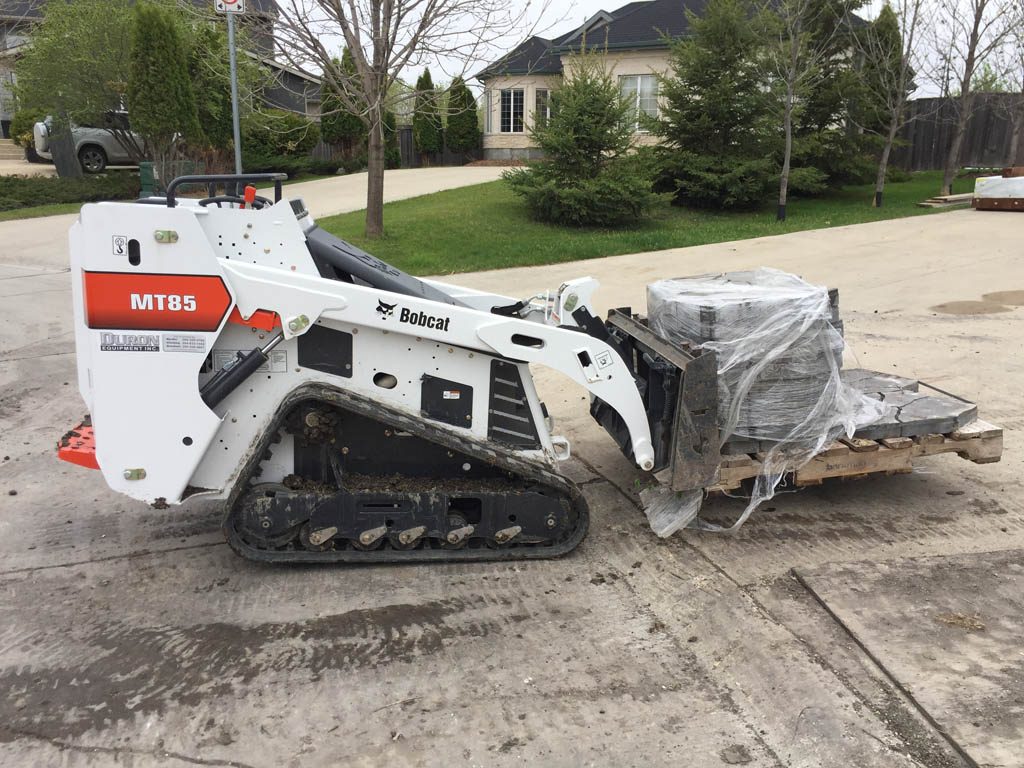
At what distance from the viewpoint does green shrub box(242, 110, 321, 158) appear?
2494 cm

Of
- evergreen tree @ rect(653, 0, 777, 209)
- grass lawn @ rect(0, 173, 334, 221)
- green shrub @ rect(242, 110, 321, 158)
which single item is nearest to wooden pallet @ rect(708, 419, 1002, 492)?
evergreen tree @ rect(653, 0, 777, 209)

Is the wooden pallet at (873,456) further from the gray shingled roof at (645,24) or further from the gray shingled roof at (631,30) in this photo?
the gray shingled roof at (645,24)

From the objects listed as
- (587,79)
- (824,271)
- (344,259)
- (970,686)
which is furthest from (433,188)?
(970,686)

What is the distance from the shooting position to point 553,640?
3504 millimetres

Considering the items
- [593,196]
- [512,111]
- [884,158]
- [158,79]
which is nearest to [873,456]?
[593,196]

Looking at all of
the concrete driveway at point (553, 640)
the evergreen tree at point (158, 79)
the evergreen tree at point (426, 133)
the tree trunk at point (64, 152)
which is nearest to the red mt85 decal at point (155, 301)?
the concrete driveway at point (553, 640)

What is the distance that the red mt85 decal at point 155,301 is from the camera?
12.0 ft

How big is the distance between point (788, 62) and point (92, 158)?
18.0m

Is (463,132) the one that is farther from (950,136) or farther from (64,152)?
(950,136)

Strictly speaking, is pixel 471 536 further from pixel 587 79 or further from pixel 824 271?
pixel 587 79

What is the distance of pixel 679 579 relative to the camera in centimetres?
400

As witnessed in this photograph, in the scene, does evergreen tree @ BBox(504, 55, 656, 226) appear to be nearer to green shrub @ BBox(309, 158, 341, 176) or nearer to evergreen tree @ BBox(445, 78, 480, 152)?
green shrub @ BBox(309, 158, 341, 176)

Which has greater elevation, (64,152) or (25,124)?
(25,124)

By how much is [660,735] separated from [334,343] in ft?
6.97
